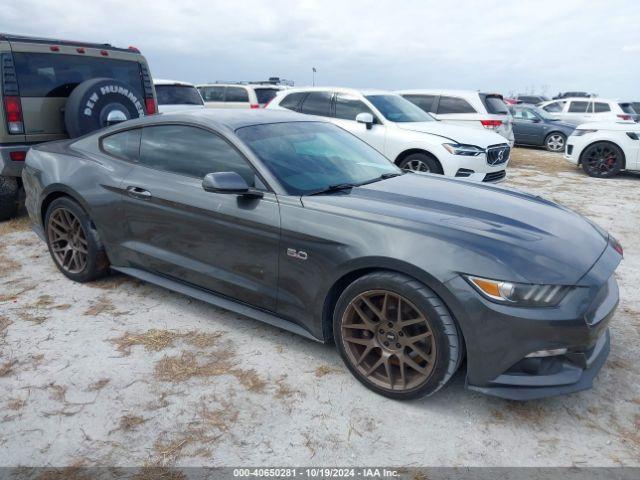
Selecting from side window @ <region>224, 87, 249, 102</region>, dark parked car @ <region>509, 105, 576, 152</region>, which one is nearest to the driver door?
side window @ <region>224, 87, 249, 102</region>

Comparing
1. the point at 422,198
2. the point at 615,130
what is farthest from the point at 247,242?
the point at 615,130

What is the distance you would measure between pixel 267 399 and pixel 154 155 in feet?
6.65

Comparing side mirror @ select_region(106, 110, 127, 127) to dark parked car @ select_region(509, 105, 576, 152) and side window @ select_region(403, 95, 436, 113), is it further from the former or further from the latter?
dark parked car @ select_region(509, 105, 576, 152)

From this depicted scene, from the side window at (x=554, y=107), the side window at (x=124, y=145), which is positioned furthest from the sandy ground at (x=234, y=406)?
the side window at (x=554, y=107)

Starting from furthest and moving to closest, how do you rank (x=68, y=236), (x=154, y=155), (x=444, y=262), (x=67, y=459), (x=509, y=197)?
(x=68, y=236) < (x=154, y=155) < (x=509, y=197) < (x=444, y=262) < (x=67, y=459)

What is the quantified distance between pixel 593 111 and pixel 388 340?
17.0 m

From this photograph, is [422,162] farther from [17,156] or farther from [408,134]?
[17,156]

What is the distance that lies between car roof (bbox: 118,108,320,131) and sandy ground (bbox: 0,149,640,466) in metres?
1.41

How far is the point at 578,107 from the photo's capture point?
55.2 feet

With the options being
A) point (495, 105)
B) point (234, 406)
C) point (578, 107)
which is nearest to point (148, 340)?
point (234, 406)

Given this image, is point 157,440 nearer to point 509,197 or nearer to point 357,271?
point 357,271

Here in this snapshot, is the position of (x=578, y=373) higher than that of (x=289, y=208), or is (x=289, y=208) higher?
(x=289, y=208)

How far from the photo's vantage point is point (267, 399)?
2771 mm

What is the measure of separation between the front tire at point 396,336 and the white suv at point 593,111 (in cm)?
1543
